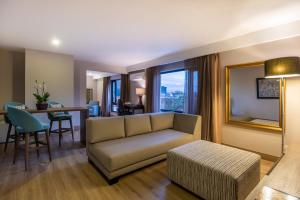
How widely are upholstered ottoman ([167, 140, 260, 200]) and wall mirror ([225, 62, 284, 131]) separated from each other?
133 cm

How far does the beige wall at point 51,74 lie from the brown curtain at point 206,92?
354 centimetres

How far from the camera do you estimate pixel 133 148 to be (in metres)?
2.25

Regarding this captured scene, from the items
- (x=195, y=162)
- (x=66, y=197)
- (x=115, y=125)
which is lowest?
(x=66, y=197)

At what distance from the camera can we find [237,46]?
3150 mm

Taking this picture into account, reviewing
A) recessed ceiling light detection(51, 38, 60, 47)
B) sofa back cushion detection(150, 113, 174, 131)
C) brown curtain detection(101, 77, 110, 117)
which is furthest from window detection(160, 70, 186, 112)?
brown curtain detection(101, 77, 110, 117)

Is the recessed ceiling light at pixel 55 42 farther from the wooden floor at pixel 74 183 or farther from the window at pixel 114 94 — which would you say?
the window at pixel 114 94

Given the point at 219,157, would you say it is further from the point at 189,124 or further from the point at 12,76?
the point at 12,76

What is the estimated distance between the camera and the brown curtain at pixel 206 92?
342 cm

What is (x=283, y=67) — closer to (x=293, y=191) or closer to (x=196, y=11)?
(x=196, y=11)

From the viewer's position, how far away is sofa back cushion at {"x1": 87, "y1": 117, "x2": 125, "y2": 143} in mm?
2469

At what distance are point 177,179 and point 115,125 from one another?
1309 millimetres

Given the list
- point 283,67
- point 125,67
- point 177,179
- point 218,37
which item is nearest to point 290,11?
point 283,67

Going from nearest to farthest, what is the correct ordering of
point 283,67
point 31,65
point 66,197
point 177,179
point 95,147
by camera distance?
point 66,197 → point 177,179 → point 283,67 → point 95,147 → point 31,65

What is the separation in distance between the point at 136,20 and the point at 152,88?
291 cm
